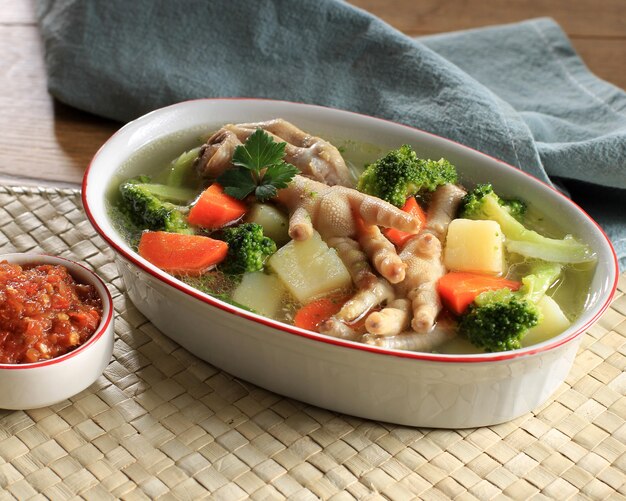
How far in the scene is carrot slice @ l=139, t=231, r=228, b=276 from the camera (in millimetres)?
2951

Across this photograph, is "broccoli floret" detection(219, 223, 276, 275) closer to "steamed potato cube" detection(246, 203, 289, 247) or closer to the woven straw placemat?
"steamed potato cube" detection(246, 203, 289, 247)

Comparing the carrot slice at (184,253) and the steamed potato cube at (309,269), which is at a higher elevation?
the steamed potato cube at (309,269)

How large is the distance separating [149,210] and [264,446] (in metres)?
0.93

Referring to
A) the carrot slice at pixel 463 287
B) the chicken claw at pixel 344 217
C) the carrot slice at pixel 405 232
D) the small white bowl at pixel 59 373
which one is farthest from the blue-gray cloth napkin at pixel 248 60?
the small white bowl at pixel 59 373

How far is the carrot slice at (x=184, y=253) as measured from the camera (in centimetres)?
295

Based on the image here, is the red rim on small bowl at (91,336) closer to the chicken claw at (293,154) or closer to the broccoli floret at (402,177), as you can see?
the chicken claw at (293,154)

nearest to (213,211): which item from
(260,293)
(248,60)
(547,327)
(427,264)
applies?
(260,293)

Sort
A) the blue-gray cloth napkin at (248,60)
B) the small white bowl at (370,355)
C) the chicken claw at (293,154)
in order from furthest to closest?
the blue-gray cloth napkin at (248,60) < the chicken claw at (293,154) < the small white bowl at (370,355)

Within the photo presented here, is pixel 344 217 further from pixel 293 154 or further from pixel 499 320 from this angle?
pixel 499 320

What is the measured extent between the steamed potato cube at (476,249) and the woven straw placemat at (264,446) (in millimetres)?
494

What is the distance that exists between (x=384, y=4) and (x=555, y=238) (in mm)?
2628

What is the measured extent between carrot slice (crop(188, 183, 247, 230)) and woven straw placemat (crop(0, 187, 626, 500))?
0.44 m

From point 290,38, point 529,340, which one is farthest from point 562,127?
point 529,340

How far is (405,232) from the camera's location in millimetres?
2908
